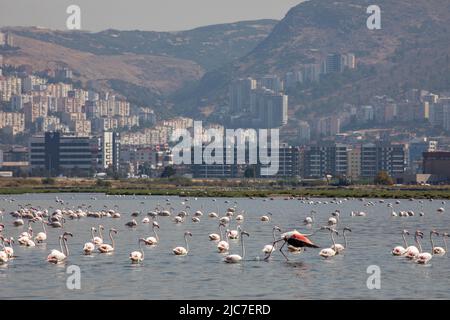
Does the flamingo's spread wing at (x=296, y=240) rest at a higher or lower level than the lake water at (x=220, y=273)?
higher

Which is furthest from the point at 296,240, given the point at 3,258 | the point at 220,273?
the point at 3,258

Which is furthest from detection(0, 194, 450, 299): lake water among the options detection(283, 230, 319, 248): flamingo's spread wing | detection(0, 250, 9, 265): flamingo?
detection(283, 230, 319, 248): flamingo's spread wing

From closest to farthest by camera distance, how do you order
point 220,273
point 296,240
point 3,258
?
point 220,273, point 3,258, point 296,240

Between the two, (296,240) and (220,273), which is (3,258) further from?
(296,240)

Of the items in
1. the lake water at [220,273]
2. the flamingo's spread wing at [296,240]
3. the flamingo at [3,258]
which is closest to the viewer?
the lake water at [220,273]

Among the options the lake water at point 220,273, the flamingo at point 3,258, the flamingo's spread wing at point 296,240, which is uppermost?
the flamingo's spread wing at point 296,240

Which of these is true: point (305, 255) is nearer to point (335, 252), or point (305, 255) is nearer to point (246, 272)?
point (335, 252)

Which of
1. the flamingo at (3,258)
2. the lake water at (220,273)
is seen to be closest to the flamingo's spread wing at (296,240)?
the lake water at (220,273)

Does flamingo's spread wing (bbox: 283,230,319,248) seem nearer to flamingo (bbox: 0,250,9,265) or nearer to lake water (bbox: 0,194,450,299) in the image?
lake water (bbox: 0,194,450,299)

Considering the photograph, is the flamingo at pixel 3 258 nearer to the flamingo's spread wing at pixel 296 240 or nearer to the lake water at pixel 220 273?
the lake water at pixel 220 273

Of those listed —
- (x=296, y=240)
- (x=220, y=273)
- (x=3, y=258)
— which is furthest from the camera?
(x=296, y=240)
